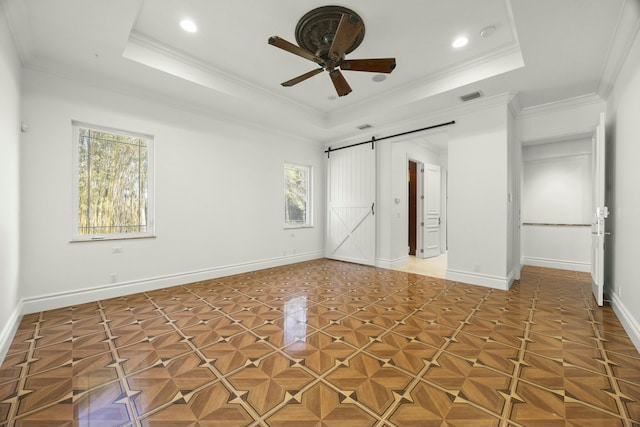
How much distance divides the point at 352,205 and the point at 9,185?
5.19 meters

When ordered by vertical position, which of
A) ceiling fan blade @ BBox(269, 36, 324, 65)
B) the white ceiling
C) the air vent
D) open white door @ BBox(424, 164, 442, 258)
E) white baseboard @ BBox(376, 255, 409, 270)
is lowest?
white baseboard @ BBox(376, 255, 409, 270)

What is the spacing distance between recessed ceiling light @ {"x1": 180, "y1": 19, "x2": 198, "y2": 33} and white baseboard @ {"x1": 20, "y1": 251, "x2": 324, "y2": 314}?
3357 millimetres

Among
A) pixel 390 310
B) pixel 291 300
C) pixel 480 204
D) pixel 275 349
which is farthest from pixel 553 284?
pixel 275 349

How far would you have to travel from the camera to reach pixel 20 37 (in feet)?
8.83

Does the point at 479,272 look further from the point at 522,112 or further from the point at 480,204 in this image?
the point at 522,112

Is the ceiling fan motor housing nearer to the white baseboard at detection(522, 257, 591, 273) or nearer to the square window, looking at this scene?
the square window

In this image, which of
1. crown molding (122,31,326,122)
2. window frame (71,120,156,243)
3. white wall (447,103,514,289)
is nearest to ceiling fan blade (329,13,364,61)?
crown molding (122,31,326,122)

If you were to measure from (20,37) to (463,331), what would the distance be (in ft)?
17.3

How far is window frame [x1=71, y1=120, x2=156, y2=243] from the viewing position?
135 inches

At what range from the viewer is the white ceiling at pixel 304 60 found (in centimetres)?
255

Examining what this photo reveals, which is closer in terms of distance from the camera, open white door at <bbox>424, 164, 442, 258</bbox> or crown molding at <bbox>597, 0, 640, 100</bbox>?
crown molding at <bbox>597, 0, 640, 100</bbox>

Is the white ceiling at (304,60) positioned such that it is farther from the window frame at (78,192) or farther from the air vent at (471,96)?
the window frame at (78,192)

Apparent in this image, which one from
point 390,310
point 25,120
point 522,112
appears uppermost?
point 522,112

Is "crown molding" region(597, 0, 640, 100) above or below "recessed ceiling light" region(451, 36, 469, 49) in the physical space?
below
